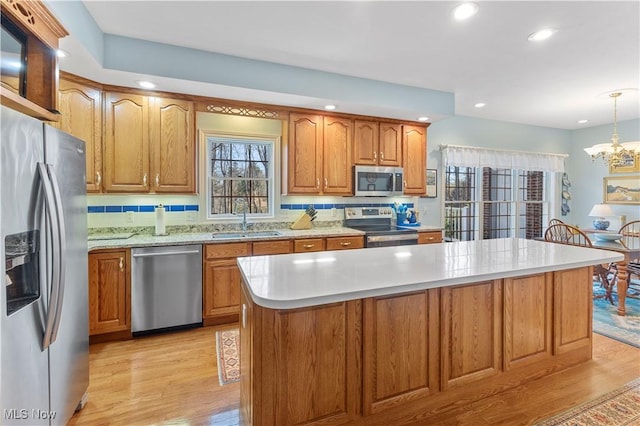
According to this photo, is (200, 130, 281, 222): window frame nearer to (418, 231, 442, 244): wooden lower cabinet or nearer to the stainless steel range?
the stainless steel range

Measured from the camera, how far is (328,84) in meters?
3.33

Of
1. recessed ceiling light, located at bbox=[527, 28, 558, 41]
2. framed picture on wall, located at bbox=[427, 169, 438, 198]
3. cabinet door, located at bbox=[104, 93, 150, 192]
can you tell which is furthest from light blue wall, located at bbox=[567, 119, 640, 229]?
cabinet door, located at bbox=[104, 93, 150, 192]

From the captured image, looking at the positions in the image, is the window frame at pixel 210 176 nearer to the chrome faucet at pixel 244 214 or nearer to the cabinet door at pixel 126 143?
the chrome faucet at pixel 244 214

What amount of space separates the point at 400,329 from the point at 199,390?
1.48 metres

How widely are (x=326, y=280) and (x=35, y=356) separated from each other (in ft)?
4.48

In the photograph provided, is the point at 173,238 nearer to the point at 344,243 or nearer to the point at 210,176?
the point at 210,176

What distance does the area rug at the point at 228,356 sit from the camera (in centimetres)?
229

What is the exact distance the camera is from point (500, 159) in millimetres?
5328

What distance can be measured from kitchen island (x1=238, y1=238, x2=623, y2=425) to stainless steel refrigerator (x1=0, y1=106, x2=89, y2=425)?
36.1 inches

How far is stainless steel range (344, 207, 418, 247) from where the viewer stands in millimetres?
3793

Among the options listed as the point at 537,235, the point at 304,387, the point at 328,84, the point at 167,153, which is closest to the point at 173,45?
the point at 167,153

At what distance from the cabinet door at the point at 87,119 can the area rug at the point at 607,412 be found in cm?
387
